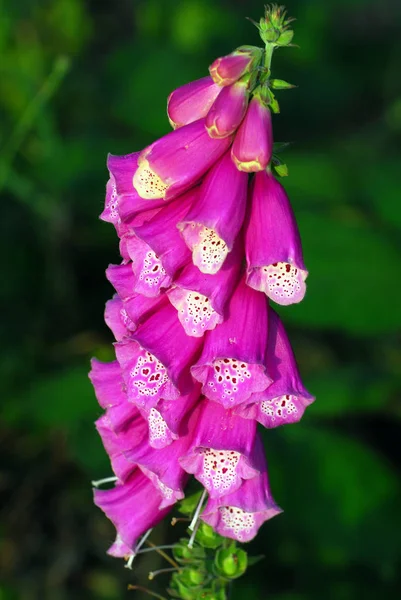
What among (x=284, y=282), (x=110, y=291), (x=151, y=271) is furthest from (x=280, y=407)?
(x=110, y=291)

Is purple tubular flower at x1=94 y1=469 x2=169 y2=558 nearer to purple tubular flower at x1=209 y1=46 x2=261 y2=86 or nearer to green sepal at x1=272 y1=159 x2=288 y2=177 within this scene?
green sepal at x1=272 y1=159 x2=288 y2=177

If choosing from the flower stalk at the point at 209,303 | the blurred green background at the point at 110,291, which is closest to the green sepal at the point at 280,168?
the flower stalk at the point at 209,303

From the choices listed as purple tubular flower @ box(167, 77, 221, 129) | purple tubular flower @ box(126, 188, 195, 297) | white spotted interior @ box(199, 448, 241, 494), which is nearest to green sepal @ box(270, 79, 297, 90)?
purple tubular flower @ box(167, 77, 221, 129)

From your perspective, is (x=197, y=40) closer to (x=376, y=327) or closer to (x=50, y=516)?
(x=376, y=327)

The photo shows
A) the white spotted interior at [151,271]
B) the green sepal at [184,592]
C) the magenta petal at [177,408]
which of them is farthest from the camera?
the green sepal at [184,592]

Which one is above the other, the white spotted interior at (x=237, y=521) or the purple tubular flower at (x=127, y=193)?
the purple tubular flower at (x=127, y=193)

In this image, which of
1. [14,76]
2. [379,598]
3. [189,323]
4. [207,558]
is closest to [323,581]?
[379,598]

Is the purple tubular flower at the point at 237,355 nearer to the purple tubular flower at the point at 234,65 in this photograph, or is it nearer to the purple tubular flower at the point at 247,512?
the purple tubular flower at the point at 247,512
